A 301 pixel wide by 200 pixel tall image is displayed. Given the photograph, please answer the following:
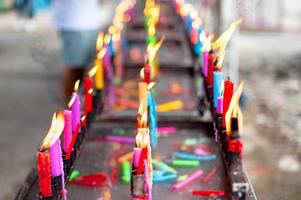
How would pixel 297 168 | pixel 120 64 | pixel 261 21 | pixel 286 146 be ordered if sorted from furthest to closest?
1. pixel 261 21
2. pixel 286 146
3. pixel 297 168
4. pixel 120 64

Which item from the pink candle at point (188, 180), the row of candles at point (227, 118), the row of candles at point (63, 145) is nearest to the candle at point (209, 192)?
the pink candle at point (188, 180)

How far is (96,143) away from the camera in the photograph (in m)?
2.65

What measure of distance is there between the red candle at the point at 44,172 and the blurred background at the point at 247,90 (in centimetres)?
214

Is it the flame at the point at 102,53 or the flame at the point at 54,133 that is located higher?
the flame at the point at 102,53

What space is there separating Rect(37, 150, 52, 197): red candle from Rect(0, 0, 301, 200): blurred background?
2.14m

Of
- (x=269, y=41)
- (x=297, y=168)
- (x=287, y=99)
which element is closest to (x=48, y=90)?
(x=287, y=99)

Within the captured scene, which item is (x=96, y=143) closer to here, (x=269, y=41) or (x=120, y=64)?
(x=120, y=64)

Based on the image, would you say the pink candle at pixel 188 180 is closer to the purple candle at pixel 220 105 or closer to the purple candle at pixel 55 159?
the purple candle at pixel 220 105

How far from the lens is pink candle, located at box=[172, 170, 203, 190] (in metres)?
2.16

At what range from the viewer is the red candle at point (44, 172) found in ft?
5.18

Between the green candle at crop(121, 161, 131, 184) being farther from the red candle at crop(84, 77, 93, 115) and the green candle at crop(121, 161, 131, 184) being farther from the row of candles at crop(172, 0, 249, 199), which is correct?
the row of candles at crop(172, 0, 249, 199)

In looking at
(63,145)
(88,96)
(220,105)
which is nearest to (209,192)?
(220,105)

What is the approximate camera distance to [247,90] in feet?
21.4

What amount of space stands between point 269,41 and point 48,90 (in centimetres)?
430
